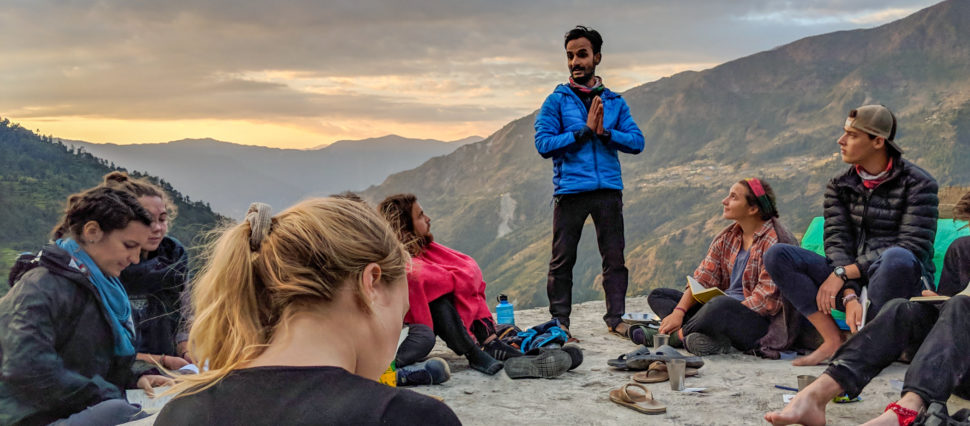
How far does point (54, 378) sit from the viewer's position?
319cm

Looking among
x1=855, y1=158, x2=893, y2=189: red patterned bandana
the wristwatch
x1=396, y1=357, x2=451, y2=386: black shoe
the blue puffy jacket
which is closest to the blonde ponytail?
x1=396, y1=357, x2=451, y2=386: black shoe

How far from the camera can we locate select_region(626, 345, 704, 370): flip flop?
194 inches

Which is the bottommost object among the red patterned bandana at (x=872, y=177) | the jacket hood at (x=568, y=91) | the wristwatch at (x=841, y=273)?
the wristwatch at (x=841, y=273)

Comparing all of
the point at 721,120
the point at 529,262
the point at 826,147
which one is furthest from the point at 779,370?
the point at 721,120

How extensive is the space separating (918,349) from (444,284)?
9.35 ft

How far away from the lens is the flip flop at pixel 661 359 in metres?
4.93

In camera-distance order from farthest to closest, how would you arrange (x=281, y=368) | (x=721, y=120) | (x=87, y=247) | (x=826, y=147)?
(x=721, y=120) < (x=826, y=147) < (x=87, y=247) < (x=281, y=368)

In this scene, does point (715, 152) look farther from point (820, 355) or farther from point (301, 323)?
point (301, 323)

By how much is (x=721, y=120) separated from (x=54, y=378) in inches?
7058

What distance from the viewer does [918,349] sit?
3561 mm

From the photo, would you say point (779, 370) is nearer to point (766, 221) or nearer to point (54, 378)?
point (766, 221)

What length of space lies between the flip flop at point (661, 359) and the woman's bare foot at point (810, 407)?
1.21 m

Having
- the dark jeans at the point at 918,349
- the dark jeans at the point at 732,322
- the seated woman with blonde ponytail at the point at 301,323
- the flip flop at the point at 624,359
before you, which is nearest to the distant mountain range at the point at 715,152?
the dark jeans at the point at 732,322

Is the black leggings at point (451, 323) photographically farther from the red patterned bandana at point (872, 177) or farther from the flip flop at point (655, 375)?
the red patterned bandana at point (872, 177)
